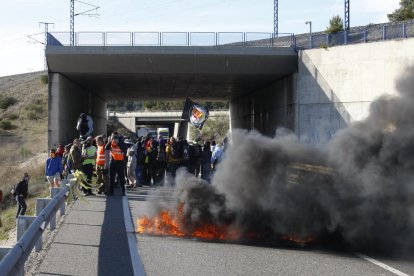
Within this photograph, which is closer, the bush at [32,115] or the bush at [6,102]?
the bush at [32,115]

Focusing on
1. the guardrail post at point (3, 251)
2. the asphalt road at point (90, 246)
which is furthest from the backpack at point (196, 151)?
the guardrail post at point (3, 251)

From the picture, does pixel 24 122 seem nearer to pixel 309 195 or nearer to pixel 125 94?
pixel 125 94

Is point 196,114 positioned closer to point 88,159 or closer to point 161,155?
point 161,155

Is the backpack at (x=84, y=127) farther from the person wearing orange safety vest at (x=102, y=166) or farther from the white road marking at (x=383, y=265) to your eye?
the white road marking at (x=383, y=265)

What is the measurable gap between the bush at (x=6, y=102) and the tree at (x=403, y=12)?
2226 inches

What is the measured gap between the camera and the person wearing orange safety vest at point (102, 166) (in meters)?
16.8

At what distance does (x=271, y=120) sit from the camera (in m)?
38.2

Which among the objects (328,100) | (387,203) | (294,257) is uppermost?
(328,100)

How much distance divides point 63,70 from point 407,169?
26.6 m

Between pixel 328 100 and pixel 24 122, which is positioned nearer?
pixel 328 100

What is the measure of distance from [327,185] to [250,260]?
6.29ft

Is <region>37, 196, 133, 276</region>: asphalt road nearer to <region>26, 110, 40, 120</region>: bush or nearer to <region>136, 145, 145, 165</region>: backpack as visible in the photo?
<region>136, 145, 145, 165</region>: backpack

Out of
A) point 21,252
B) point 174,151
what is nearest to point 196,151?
point 174,151

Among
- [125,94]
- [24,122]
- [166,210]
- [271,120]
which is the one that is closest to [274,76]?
[271,120]
